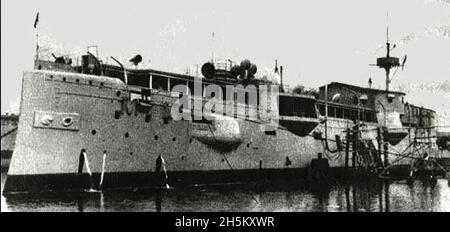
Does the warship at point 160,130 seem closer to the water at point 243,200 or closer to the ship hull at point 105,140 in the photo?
the ship hull at point 105,140

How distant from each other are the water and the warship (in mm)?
919

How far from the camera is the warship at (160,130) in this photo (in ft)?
58.1

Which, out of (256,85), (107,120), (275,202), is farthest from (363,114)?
(107,120)

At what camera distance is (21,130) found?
1734cm

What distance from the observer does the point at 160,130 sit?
20.0 m

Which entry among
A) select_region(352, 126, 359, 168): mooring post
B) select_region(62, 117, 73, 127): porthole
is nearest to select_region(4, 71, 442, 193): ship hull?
select_region(62, 117, 73, 127): porthole

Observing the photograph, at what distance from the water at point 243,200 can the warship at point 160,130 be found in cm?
92

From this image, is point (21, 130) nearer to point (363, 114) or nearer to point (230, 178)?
point (230, 178)

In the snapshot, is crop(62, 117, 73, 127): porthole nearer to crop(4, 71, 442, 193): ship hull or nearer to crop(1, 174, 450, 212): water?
crop(4, 71, 442, 193): ship hull

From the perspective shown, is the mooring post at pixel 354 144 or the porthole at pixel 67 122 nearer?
the porthole at pixel 67 122

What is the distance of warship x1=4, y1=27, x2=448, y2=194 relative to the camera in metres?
17.7

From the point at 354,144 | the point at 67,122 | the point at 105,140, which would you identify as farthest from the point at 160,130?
the point at 354,144

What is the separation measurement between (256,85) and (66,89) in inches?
401

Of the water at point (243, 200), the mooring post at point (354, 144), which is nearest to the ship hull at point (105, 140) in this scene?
the water at point (243, 200)
